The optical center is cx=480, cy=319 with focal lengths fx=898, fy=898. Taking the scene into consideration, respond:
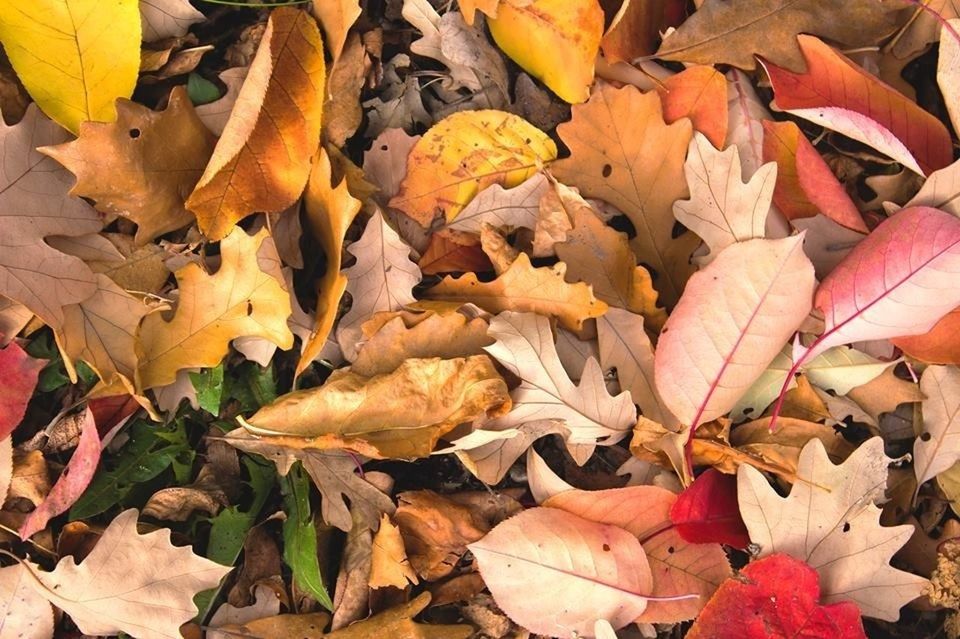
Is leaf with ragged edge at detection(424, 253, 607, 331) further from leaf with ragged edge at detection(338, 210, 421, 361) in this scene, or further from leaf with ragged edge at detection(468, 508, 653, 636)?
leaf with ragged edge at detection(468, 508, 653, 636)

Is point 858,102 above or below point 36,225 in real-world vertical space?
above

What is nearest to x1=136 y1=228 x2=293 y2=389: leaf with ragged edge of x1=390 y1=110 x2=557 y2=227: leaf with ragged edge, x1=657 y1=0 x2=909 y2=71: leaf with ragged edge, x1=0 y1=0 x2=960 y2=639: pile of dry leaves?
x1=0 y1=0 x2=960 y2=639: pile of dry leaves

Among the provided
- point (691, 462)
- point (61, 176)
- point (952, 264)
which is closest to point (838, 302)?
point (952, 264)

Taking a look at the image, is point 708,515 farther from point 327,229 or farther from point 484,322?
point 327,229

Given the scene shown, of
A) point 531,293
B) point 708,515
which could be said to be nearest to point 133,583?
point 531,293

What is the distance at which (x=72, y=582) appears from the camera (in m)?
1.20

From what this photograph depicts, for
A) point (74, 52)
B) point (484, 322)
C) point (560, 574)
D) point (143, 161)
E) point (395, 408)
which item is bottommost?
point (560, 574)

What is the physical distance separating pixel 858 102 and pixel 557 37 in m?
0.41

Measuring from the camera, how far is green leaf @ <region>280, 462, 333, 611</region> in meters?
1.20

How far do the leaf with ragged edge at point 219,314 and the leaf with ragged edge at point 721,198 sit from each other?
548 mm

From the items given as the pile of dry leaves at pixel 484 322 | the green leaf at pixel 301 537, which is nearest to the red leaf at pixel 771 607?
the pile of dry leaves at pixel 484 322

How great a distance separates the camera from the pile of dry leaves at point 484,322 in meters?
1.14

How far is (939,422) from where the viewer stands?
1.20 metres

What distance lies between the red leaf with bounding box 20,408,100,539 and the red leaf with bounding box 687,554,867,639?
81 cm
